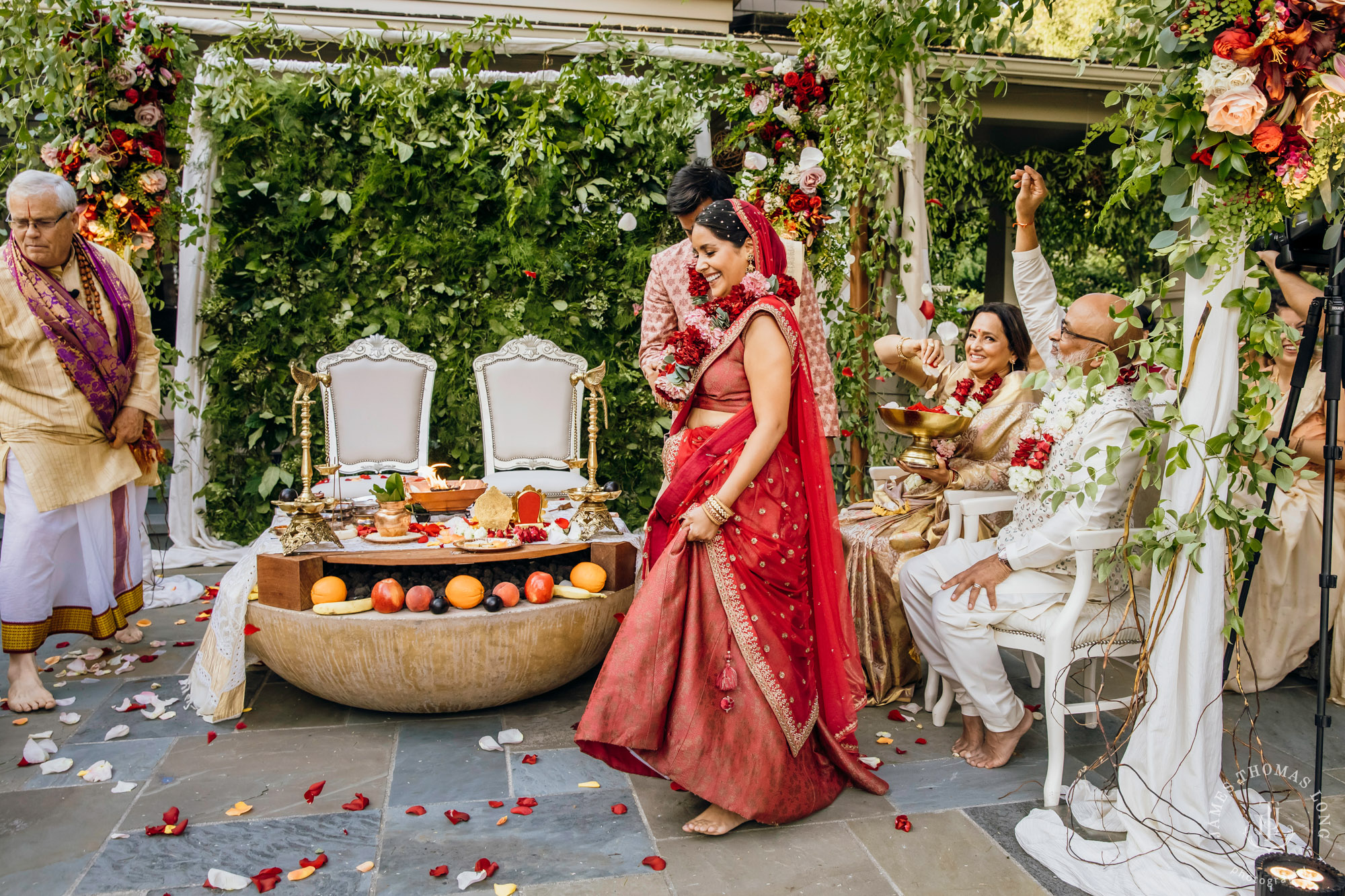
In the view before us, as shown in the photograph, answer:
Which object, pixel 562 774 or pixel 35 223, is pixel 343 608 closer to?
pixel 562 774

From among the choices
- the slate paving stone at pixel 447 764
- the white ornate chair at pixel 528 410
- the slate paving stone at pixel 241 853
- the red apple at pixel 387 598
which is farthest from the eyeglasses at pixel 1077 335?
the white ornate chair at pixel 528 410

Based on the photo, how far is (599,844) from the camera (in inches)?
101

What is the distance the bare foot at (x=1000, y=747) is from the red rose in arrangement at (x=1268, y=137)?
A: 1.86 m

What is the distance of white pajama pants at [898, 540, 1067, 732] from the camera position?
295 centimetres

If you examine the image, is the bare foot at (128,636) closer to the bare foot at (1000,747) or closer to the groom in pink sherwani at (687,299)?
the groom in pink sherwani at (687,299)

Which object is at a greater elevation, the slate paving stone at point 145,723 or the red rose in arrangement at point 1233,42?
the red rose in arrangement at point 1233,42

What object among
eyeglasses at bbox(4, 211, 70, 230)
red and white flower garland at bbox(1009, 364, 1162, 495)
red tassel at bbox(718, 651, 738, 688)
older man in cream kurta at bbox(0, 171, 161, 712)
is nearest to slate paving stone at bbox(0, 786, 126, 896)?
older man in cream kurta at bbox(0, 171, 161, 712)

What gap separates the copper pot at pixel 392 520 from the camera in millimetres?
3488

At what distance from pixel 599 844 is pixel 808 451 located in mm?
1264

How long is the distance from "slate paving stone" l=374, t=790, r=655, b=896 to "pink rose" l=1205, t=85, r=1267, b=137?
2.29m

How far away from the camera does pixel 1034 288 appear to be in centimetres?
378

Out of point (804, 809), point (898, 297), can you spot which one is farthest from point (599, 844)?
point (898, 297)

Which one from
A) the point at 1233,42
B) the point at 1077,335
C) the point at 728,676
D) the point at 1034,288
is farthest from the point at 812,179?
the point at 728,676

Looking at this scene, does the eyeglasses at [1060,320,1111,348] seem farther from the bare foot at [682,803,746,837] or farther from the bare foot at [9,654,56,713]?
the bare foot at [9,654,56,713]
